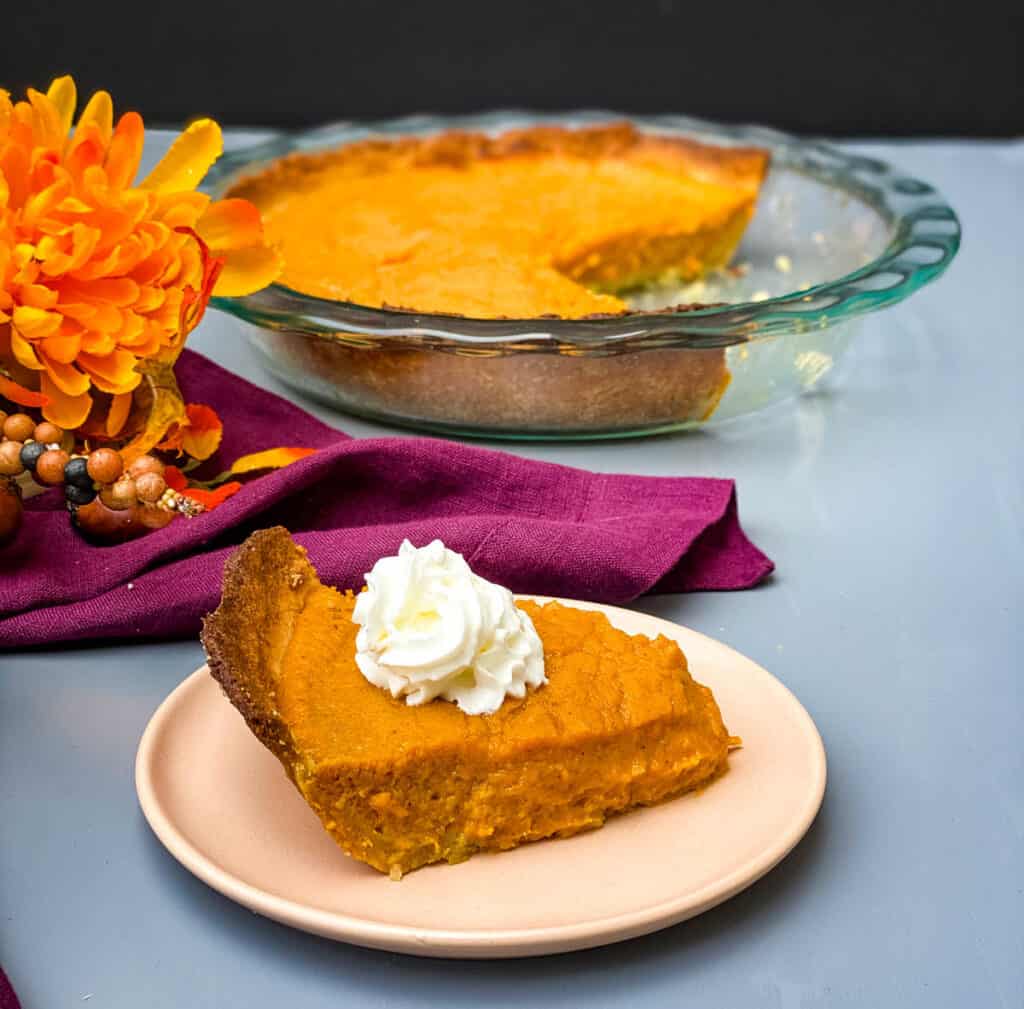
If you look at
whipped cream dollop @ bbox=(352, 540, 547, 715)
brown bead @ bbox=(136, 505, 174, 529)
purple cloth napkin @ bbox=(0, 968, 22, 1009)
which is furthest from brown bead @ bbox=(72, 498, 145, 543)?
purple cloth napkin @ bbox=(0, 968, 22, 1009)

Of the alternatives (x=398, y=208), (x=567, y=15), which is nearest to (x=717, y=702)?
(x=398, y=208)

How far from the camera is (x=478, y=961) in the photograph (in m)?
0.83

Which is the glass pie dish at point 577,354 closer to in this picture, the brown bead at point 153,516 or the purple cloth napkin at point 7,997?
the brown bead at point 153,516

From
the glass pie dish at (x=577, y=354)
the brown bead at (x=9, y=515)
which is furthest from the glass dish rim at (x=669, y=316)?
the brown bead at (x=9, y=515)

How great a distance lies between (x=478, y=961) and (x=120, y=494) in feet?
1.71

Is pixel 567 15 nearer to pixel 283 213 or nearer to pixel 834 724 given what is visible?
pixel 283 213

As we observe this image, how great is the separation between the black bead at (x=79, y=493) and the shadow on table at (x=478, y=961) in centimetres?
40

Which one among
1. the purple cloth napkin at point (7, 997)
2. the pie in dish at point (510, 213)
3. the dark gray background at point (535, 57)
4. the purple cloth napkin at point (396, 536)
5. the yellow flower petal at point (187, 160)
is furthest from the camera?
the dark gray background at point (535, 57)

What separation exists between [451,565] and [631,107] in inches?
83.8

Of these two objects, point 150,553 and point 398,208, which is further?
point 398,208

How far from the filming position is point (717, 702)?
0.99 m

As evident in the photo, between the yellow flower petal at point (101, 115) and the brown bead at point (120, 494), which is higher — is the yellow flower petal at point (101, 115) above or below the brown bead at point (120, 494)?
above

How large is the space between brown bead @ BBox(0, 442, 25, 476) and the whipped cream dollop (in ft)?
1.29

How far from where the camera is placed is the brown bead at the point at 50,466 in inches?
46.2
